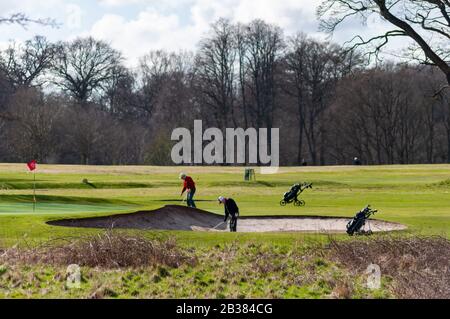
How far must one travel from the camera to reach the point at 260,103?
10275 centimetres

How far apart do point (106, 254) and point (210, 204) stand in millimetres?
22396

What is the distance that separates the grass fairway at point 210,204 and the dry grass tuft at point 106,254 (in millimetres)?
585

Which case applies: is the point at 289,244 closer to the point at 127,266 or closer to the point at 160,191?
the point at 127,266

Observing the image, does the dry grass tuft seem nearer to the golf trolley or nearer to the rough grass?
the rough grass

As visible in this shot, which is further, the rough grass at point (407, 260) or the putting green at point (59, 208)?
the putting green at point (59, 208)

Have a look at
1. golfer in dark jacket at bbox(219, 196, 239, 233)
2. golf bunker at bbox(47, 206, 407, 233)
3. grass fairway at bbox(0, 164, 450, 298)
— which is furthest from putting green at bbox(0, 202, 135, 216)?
golfer in dark jacket at bbox(219, 196, 239, 233)

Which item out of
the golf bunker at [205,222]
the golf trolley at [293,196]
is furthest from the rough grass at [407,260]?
the golf trolley at [293,196]

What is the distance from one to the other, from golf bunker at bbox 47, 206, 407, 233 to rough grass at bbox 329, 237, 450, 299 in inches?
218

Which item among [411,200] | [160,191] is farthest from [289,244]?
[160,191]

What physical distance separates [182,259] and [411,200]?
25.1 metres

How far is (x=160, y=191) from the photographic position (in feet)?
171

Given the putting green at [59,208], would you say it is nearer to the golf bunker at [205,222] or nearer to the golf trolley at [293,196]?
the golf bunker at [205,222]

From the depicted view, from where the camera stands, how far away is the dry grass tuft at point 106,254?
19.2 meters
